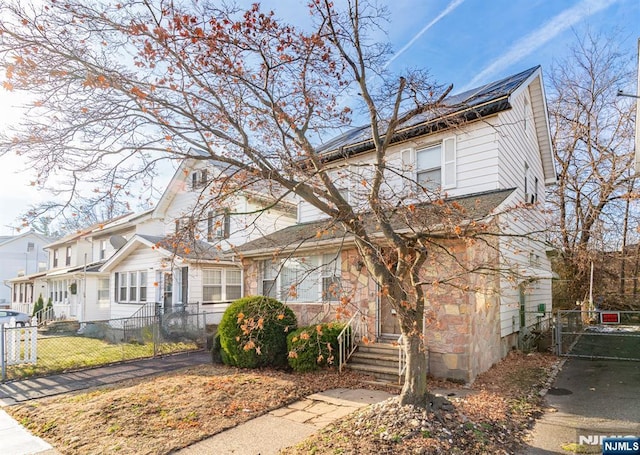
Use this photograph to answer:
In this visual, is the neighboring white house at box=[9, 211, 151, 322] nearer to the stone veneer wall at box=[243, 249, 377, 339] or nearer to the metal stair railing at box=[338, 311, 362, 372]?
the stone veneer wall at box=[243, 249, 377, 339]

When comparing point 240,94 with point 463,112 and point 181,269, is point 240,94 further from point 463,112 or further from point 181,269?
point 181,269

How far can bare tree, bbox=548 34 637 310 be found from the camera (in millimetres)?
18062

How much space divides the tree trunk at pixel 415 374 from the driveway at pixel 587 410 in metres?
1.38

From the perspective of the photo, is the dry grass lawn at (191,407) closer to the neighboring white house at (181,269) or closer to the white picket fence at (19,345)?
the white picket fence at (19,345)

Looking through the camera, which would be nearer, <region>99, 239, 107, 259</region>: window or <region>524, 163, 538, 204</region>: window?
<region>524, 163, 538, 204</region>: window

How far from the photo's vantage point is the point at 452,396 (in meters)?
7.07

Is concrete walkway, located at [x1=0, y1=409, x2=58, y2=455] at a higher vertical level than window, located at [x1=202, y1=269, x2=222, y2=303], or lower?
lower

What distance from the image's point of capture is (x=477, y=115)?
22.5 ft

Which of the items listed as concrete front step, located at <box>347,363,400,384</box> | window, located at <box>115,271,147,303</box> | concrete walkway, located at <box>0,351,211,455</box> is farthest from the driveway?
window, located at <box>115,271,147,303</box>

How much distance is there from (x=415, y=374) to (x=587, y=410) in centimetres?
319

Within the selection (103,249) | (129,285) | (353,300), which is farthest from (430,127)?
(103,249)

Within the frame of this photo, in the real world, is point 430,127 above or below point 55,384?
above

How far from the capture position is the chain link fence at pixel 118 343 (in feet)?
33.2

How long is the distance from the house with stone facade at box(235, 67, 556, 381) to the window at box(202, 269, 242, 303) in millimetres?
3304
